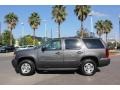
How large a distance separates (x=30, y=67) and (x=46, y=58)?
87 cm

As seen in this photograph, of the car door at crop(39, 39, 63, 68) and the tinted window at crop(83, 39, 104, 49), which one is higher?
the tinted window at crop(83, 39, 104, 49)

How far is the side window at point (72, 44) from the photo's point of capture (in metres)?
16.6

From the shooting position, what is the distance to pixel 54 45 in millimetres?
16578

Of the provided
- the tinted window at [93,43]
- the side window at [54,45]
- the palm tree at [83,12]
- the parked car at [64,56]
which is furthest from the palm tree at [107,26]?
the side window at [54,45]

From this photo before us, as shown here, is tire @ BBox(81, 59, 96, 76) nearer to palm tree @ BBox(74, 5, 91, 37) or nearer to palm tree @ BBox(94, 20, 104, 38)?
palm tree @ BBox(74, 5, 91, 37)

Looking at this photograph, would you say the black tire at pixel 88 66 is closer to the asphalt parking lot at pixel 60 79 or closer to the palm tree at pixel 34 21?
the asphalt parking lot at pixel 60 79

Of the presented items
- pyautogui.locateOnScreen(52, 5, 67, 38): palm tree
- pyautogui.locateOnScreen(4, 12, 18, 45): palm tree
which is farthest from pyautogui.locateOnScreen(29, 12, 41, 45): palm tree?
pyautogui.locateOnScreen(52, 5, 67, 38): palm tree

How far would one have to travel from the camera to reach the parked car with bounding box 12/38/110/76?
16.4 meters

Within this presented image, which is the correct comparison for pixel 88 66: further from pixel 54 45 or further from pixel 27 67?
pixel 27 67

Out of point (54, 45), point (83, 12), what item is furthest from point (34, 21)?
point (54, 45)

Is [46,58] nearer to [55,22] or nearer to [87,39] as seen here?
[87,39]

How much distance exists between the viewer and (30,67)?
54.3 feet

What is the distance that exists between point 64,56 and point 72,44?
71 cm
